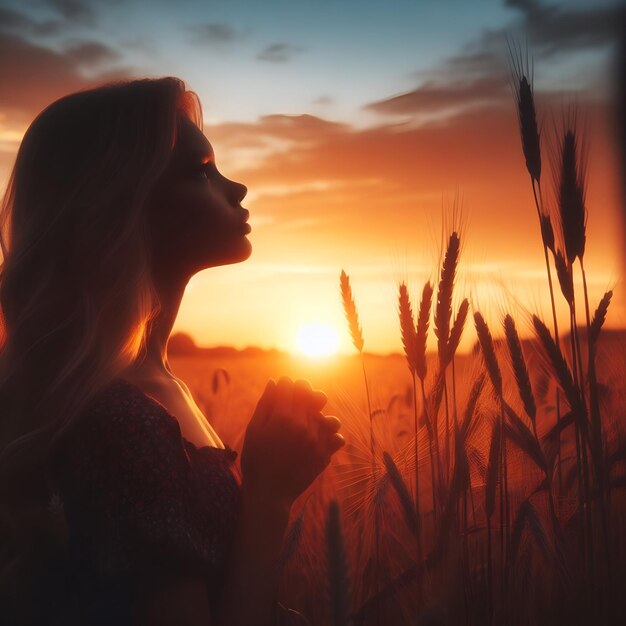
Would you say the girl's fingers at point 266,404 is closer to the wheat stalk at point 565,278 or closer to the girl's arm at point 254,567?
the girl's arm at point 254,567

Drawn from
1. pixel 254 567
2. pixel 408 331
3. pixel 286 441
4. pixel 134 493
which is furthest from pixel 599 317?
pixel 134 493

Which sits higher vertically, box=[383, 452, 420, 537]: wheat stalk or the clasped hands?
the clasped hands

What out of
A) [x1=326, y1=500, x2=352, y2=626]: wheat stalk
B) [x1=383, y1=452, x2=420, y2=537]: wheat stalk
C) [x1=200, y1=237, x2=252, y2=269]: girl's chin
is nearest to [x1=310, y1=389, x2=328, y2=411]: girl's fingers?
[x1=383, y1=452, x2=420, y2=537]: wheat stalk

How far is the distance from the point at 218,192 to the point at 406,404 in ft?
5.71

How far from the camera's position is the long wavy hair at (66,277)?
1060mm

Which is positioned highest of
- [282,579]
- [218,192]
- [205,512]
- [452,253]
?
[218,192]

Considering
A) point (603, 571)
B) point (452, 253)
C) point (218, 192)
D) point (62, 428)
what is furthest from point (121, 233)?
point (603, 571)

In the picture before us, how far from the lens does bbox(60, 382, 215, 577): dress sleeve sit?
3.19 ft

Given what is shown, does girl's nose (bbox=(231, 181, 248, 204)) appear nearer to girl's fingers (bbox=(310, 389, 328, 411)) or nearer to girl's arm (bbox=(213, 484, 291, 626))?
girl's fingers (bbox=(310, 389, 328, 411))

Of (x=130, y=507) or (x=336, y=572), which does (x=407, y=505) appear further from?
(x=336, y=572)

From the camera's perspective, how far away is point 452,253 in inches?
49.6

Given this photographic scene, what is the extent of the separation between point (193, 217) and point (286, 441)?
0.41 metres

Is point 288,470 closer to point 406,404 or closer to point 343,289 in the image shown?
point 343,289

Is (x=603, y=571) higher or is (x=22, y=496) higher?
(x=22, y=496)
